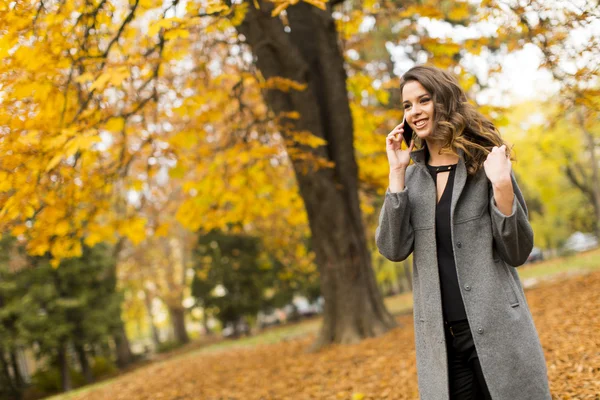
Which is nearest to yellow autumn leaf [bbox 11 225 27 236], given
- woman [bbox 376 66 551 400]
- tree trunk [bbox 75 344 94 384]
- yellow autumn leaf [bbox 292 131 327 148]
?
yellow autumn leaf [bbox 292 131 327 148]

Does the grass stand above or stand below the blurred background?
below

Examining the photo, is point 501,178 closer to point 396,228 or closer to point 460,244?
point 460,244

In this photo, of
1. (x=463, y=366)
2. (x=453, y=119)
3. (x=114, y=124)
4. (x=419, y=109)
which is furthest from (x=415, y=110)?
(x=114, y=124)

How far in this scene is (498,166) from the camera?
2186 mm

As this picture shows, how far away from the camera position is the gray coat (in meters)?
2.18

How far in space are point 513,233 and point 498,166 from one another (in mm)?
278

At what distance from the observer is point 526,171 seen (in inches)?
1161

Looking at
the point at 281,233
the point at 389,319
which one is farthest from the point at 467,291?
the point at 281,233

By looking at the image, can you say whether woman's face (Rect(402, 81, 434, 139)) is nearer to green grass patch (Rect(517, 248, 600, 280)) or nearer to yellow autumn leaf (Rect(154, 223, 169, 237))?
yellow autumn leaf (Rect(154, 223, 169, 237))

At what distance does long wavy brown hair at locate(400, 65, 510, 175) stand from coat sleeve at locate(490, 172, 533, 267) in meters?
0.28

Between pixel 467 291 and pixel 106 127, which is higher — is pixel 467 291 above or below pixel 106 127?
below

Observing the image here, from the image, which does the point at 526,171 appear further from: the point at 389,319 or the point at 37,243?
the point at 37,243

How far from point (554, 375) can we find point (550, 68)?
305cm

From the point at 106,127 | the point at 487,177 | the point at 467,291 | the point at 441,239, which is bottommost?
the point at 467,291
